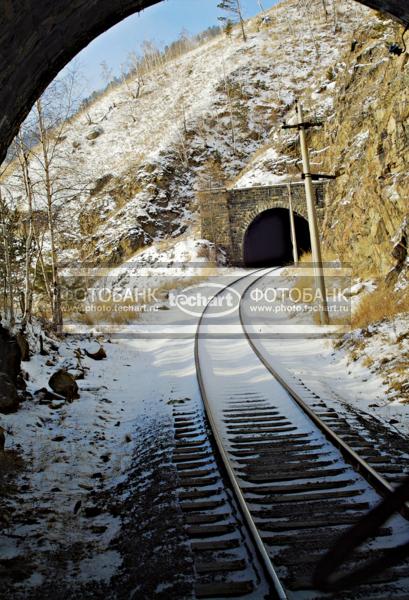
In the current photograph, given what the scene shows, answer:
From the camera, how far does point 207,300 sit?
23.2 metres

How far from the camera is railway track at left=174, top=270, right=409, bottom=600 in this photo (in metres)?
3.25

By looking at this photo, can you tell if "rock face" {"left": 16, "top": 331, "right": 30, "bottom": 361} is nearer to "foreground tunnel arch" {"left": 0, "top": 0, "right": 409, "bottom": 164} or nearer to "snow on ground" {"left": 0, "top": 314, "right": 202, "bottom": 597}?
"snow on ground" {"left": 0, "top": 314, "right": 202, "bottom": 597}

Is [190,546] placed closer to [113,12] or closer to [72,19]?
[72,19]

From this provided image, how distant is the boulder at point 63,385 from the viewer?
786 cm

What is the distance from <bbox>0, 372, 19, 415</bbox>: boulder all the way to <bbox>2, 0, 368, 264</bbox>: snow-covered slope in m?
25.5

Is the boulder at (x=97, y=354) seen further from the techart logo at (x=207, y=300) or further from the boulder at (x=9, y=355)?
the techart logo at (x=207, y=300)

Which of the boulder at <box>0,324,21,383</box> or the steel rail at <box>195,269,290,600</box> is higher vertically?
the boulder at <box>0,324,21,383</box>

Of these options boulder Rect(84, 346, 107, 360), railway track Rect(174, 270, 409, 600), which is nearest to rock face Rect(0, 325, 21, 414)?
railway track Rect(174, 270, 409, 600)

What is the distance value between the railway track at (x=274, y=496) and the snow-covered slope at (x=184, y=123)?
86.7 feet

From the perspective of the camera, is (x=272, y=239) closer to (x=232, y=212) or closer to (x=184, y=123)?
(x=232, y=212)

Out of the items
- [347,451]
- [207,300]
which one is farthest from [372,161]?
[347,451]

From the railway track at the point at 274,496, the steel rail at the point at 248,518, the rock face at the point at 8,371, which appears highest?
the rock face at the point at 8,371

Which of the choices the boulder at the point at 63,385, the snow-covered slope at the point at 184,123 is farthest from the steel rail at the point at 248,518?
the snow-covered slope at the point at 184,123

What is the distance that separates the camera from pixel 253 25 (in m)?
81.8
